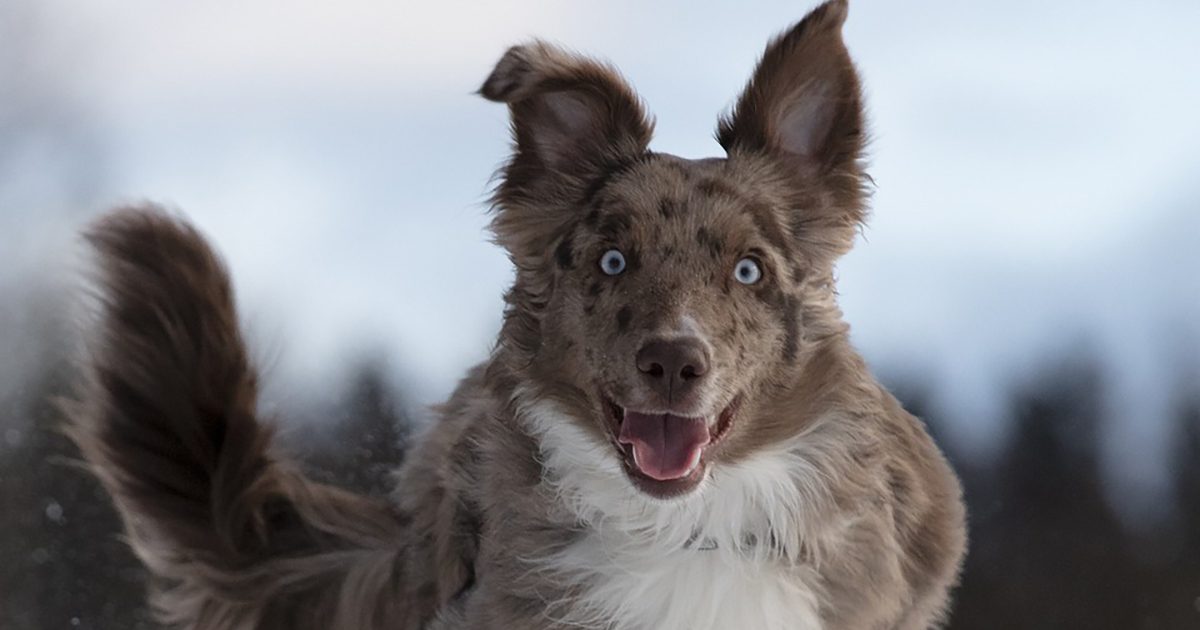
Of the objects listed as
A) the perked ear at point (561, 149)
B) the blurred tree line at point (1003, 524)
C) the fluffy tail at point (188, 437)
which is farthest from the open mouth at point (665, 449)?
the blurred tree line at point (1003, 524)

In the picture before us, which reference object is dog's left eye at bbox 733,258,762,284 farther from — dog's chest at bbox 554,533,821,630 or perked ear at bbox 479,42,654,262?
dog's chest at bbox 554,533,821,630

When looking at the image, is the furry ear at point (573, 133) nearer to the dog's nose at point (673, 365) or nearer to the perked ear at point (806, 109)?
the perked ear at point (806, 109)

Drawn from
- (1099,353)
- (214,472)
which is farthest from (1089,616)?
(214,472)

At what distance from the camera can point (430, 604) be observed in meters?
2.71

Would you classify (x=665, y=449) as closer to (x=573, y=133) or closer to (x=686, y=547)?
(x=686, y=547)

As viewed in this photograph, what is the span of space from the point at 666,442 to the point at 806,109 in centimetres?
81

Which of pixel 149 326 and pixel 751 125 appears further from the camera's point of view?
pixel 149 326

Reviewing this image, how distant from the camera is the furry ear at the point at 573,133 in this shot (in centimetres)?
260

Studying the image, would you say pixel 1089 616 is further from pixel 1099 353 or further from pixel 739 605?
pixel 739 605

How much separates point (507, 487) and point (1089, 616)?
272 cm

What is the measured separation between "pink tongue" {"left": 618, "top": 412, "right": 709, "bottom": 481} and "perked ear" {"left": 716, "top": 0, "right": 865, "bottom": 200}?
2.11 ft

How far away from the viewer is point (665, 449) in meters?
2.32

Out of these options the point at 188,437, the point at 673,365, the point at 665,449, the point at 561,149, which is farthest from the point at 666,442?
the point at 188,437

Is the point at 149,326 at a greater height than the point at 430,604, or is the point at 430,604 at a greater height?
the point at 149,326
